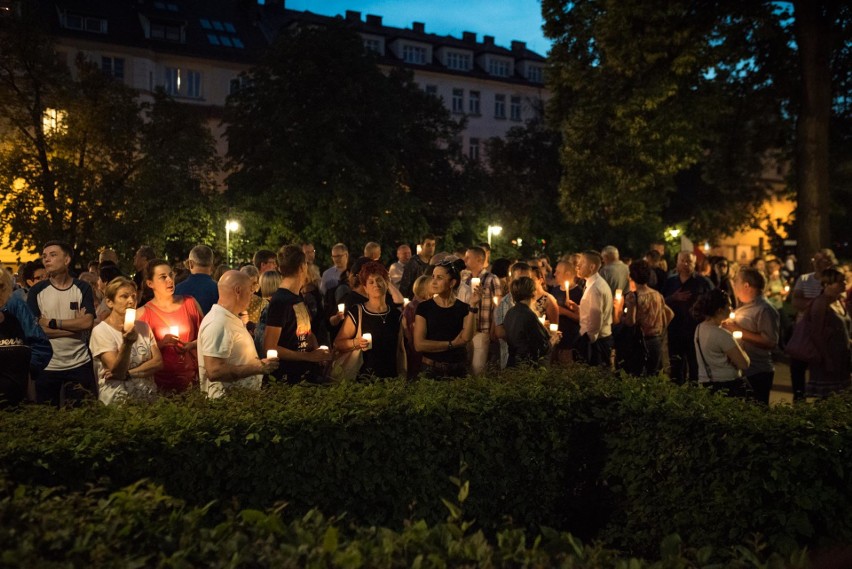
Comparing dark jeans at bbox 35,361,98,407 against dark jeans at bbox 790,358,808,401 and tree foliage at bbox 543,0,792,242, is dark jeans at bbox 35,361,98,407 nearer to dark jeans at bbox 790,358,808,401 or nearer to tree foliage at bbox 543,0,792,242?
dark jeans at bbox 790,358,808,401

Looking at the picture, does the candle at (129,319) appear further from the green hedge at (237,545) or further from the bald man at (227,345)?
the green hedge at (237,545)

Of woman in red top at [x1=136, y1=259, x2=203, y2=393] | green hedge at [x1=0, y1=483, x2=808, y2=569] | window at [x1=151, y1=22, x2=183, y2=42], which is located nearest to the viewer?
green hedge at [x1=0, y1=483, x2=808, y2=569]

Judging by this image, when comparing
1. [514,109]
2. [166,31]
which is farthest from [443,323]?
[514,109]

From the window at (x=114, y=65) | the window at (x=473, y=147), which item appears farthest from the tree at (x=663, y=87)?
the window at (x=473, y=147)

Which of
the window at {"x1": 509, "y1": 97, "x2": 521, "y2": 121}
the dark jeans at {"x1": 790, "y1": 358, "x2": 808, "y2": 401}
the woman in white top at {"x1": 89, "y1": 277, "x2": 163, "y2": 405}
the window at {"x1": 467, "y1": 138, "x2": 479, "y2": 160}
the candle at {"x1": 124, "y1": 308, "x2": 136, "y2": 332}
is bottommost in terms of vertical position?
the dark jeans at {"x1": 790, "y1": 358, "x2": 808, "y2": 401}

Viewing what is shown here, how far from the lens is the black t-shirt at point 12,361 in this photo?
238 inches

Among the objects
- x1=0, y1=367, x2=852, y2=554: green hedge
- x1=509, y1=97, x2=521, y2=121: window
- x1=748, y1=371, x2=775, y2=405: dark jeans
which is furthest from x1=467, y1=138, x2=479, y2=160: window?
x1=0, y1=367, x2=852, y2=554: green hedge

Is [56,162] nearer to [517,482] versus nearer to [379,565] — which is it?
[517,482]

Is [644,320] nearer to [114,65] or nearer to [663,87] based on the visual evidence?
[663,87]

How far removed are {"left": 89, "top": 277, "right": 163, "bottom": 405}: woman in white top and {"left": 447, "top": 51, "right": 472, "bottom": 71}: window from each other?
62062mm

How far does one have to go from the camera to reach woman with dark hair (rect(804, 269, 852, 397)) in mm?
8953

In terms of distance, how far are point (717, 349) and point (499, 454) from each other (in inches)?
102

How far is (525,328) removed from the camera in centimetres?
850

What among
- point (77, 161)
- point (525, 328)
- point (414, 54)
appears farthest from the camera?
point (414, 54)
